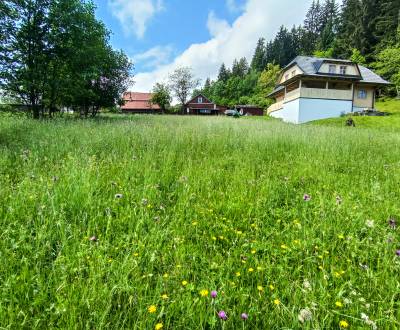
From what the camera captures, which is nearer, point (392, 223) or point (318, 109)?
point (392, 223)

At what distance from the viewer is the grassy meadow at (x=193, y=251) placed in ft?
4.28

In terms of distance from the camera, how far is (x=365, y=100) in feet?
96.8

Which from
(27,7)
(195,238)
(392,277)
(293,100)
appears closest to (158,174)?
(195,238)

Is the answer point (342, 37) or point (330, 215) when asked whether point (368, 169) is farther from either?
point (342, 37)

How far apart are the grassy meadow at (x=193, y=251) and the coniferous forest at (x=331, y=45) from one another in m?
44.9

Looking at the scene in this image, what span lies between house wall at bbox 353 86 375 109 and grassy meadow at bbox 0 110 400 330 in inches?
1248

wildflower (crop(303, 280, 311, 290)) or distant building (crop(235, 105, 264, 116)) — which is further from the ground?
distant building (crop(235, 105, 264, 116))

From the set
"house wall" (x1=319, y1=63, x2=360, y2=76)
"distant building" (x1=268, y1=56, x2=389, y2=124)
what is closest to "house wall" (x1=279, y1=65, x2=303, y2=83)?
"distant building" (x1=268, y1=56, x2=389, y2=124)

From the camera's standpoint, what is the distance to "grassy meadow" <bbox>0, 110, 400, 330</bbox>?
4.28 feet

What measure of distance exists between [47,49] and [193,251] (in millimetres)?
15996

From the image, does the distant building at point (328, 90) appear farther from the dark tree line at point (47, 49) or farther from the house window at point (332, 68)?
the dark tree line at point (47, 49)

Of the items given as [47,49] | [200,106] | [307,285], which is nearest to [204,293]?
[307,285]

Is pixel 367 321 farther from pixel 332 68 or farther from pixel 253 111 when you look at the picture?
pixel 253 111

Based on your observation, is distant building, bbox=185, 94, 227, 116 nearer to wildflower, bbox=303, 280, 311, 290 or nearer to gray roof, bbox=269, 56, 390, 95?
gray roof, bbox=269, 56, 390, 95
